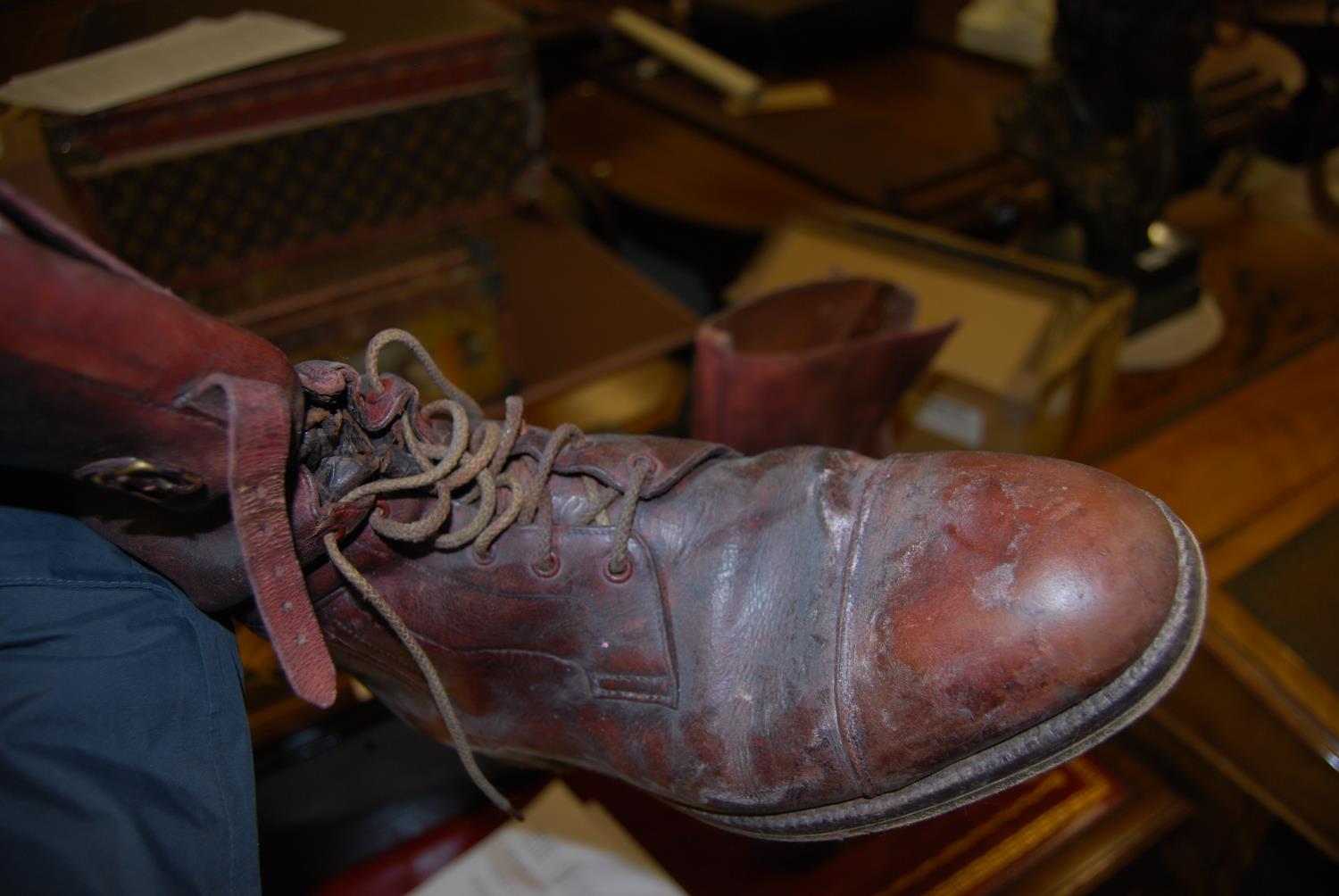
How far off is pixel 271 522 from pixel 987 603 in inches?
13.8

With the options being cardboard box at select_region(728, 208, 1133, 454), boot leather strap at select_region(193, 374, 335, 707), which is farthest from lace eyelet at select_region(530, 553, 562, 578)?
cardboard box at select_region(728, 208, 1133, 454)

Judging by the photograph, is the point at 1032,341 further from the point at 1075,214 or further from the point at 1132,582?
the point at 1132,582

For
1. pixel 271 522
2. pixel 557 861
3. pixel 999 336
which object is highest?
pixel 271 522

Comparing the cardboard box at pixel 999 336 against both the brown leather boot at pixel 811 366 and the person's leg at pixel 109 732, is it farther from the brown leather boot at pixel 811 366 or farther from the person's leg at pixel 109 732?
the person's leg at pixel 109 732

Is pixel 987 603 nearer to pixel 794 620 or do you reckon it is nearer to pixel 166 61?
pixel 794 620

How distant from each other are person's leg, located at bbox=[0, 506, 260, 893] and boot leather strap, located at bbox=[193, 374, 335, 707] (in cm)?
6

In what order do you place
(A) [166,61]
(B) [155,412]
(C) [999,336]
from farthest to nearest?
(C) [999,336] → (A) [166,61] → (B) [155,412]

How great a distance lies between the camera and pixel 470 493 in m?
0.58

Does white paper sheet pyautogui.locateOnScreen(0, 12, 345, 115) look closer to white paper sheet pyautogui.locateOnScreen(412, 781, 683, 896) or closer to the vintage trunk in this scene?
the vintage trunk

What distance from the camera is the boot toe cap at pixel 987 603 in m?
0.48

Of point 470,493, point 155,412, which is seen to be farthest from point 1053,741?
point 155,412

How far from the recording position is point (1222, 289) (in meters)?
1.45

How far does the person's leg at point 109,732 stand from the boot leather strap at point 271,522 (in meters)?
0.06

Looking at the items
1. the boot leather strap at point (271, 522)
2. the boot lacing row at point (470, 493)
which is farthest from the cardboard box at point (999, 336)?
the boot leather strap at point (271, 522)
